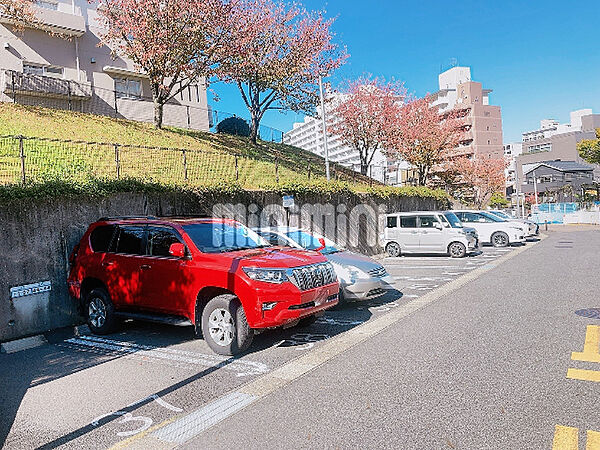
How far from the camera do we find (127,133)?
18.7 meters

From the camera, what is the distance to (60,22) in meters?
22.1

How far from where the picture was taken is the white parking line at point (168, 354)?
5.31m

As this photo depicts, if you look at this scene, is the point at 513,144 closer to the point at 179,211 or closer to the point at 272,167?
the point at 272,167

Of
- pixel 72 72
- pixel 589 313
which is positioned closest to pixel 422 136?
pixel 72 72

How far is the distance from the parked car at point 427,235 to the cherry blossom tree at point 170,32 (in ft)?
34.6

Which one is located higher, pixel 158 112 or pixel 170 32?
pixel 170 32

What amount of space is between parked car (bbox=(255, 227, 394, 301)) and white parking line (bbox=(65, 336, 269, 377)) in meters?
3.12

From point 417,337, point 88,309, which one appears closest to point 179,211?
point 88,309

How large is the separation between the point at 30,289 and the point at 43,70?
61.3ft

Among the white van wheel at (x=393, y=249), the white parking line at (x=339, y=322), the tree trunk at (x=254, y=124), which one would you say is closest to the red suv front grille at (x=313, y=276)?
the white parking line at (x=339, y=322)

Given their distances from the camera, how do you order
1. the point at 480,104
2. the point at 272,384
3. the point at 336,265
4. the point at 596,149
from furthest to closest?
the point at 480,104, the point at 596,149, the point at 336,265, the point at 272,384

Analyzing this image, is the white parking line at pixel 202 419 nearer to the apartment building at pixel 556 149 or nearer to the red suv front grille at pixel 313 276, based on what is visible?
the red suv front grille at pixel 313 276

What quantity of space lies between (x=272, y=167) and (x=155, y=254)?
14.0 metres

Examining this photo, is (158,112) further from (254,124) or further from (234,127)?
(234,127)
